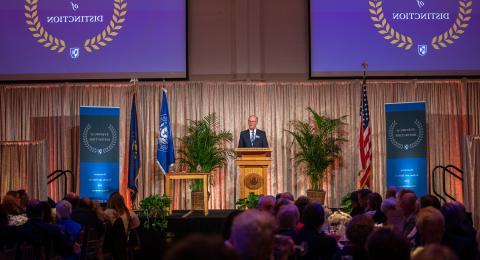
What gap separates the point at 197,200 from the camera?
43.4ft

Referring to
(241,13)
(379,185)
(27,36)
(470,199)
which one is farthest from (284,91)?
(27,36)

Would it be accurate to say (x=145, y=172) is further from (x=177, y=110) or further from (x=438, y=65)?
(x=438, y=65)

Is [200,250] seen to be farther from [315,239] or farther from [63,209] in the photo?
[63,209]

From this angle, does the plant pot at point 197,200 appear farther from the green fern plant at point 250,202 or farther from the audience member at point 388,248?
the audience member at point 388,248

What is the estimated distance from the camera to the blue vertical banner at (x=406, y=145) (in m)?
14.0

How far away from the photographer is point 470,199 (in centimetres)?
1319

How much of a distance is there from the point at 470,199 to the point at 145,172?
681 cm

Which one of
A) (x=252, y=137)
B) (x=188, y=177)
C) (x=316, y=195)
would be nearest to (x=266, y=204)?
(x=188, y=177)

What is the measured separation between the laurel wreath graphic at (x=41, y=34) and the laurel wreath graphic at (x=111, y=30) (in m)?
0.58

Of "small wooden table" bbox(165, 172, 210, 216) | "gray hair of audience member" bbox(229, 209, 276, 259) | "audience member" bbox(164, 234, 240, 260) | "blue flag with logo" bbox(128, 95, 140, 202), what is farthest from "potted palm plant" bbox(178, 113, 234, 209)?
"audience member" bbox(164, 234, 240, 260)

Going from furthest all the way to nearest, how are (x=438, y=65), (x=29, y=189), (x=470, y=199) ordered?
1. (x=438, y=65)
2. (x=29, y=189)
3. (x=470, y=199)

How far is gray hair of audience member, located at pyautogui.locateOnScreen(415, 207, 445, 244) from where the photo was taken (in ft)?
15.7

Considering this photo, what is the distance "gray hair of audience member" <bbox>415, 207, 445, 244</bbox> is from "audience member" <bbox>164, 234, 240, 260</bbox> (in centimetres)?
306

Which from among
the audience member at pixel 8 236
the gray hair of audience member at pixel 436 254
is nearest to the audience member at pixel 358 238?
the gray hair of audience member at pixel 436 254
